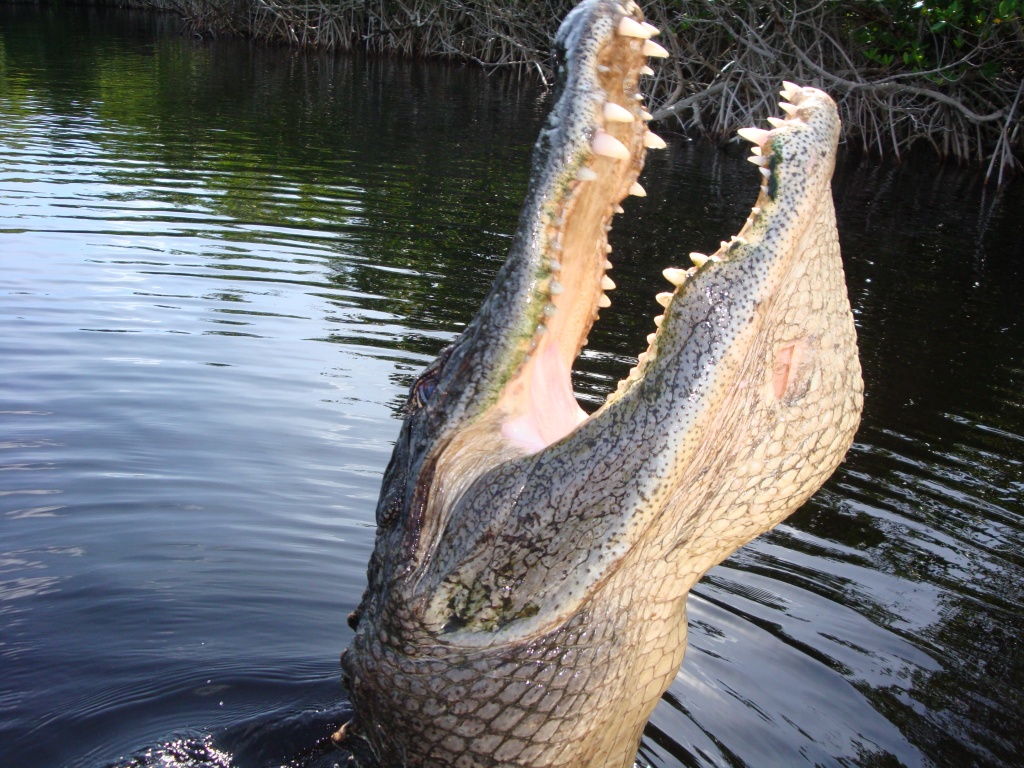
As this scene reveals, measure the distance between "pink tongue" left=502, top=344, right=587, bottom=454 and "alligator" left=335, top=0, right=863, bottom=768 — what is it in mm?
10

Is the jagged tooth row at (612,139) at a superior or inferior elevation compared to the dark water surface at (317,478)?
superior

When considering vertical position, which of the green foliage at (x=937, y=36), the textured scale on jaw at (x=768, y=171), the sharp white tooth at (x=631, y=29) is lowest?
the textured scale on jaw at (x=768, y=171)

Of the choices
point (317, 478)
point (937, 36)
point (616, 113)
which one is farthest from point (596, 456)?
point (937, 36)

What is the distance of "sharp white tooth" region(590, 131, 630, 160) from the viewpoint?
2.34 meters

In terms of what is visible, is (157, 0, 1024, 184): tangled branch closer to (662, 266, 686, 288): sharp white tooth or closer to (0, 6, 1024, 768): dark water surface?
(0, 6, 1024, 768): dark water surface

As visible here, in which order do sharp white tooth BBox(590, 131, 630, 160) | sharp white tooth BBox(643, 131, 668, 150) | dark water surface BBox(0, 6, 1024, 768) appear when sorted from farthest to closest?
1. dark water surface BBox(0, 6, 1024, 768)
2. sharp white tooth BBox(643, 131, 668, 150)
3. sharp white tooth BBox(590, 131, 630, 160)

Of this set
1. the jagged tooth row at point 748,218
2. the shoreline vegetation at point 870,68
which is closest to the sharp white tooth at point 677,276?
the jagged tooth row at point 748,218

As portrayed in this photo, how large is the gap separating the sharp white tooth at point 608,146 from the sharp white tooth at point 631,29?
0.23 meters

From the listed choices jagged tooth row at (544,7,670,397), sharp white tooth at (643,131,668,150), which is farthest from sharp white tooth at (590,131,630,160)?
sharp white tooth at (643,131,668,150)

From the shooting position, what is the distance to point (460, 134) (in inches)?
711

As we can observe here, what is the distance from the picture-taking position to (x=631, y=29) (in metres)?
2.36

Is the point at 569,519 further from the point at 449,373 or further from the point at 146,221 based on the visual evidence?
the point at 146,221

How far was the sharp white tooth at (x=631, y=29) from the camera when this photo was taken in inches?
92.5

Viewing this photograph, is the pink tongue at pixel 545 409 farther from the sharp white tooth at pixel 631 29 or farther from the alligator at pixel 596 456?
the sharp white tooth at pixel 631 29
